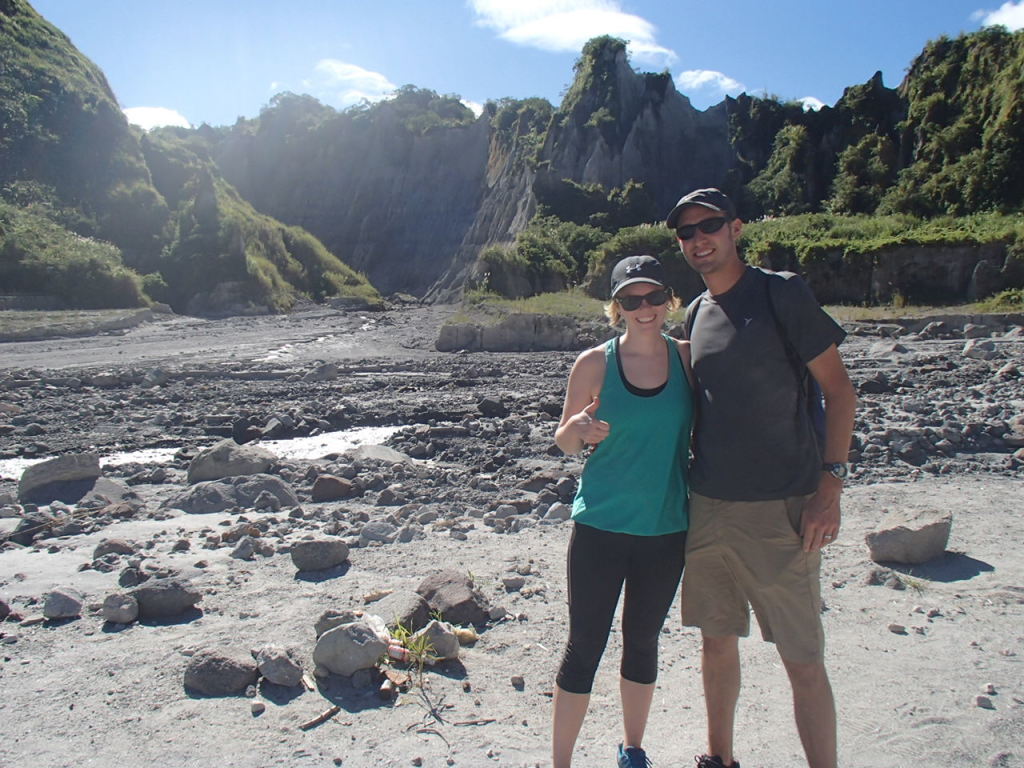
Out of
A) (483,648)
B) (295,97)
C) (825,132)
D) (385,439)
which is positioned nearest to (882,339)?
(385,439)

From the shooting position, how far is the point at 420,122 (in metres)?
69.0

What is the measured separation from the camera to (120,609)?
480cm

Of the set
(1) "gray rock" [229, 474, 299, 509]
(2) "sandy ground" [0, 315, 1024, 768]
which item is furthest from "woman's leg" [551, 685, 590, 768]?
(1) "gray rock" [229, 474, 299, 509]

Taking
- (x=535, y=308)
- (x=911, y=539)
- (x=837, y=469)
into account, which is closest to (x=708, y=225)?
(x=837, y=469)

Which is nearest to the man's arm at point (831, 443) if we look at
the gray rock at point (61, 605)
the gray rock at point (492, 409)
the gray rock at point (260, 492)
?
the gray rock at point (61, 605)

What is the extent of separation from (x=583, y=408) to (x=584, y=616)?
73 centimetres

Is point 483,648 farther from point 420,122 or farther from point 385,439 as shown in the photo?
point 420,122

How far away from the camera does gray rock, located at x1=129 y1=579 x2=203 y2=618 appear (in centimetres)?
491

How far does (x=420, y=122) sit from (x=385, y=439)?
60735 mm

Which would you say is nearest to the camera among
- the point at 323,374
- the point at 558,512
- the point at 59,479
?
the point at 558,512

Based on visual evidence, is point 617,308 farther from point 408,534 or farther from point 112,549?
point 112,549

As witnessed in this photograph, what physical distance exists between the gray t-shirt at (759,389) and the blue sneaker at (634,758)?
1022 mm

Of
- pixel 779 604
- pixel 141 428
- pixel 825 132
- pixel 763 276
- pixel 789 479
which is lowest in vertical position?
pixel 141 428

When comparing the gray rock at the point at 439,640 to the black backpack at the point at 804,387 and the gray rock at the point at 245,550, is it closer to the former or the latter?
the black backpack at the point at 804,387
